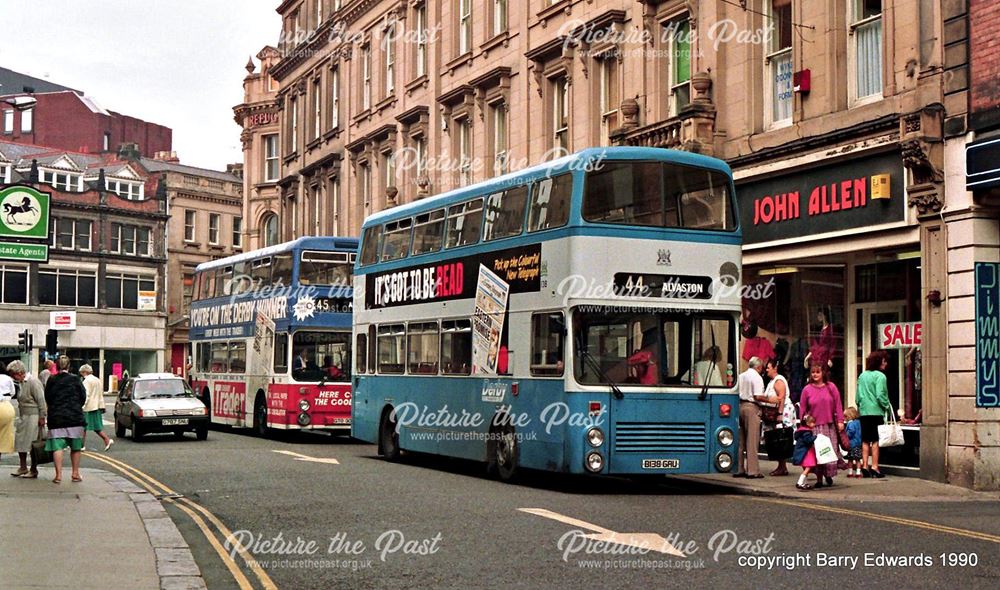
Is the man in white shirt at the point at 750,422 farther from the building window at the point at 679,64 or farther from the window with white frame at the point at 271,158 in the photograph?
the window with white frame at the point at 271,158

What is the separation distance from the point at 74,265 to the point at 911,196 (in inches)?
2865

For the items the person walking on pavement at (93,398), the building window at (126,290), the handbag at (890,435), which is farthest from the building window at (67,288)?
the handbag at (890,435)

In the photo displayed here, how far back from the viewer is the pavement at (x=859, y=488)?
1727 cm

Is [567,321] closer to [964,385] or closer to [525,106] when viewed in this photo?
[964,385]

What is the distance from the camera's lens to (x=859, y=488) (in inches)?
720

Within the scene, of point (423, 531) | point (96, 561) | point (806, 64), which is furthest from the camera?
point (806, 64)

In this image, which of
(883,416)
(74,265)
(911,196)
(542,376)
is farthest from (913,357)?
(74,265)

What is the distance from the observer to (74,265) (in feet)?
276

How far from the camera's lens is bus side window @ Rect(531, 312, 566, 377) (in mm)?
17109

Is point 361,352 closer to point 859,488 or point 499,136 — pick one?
point 859,488

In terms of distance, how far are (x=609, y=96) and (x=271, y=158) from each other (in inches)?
1355

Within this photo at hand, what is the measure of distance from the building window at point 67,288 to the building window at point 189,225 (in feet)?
28.3

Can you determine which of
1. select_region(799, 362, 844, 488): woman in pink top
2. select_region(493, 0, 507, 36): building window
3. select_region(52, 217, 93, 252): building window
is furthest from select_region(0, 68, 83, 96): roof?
select_region(799, 362, 844, 488): woman in pink top

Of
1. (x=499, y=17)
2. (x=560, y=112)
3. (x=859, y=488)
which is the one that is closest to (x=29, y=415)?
(x=859, y=488)
